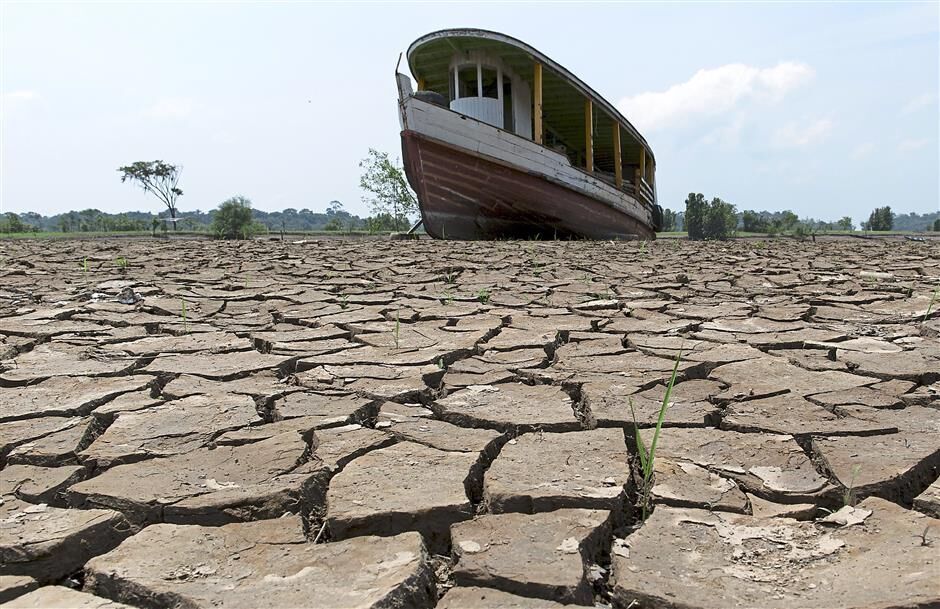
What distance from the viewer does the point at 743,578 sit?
1036 millimetres

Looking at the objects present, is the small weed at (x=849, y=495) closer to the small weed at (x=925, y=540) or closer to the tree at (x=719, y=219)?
the small weed at (x=925, y=540)

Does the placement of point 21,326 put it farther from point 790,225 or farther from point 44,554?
point 790,225

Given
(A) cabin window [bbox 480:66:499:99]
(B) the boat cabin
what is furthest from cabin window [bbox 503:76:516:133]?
(A) cabin window [bbox 480:66:499:99]

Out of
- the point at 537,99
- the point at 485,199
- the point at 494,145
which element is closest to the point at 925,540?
the point at 494,145

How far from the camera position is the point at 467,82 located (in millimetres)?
10312

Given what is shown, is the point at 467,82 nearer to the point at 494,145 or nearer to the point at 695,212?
the point at 494,145

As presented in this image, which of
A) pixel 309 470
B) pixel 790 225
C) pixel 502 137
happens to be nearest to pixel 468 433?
pixel 309 470

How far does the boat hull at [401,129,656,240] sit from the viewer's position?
30.8 feet

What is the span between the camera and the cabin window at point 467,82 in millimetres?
10031

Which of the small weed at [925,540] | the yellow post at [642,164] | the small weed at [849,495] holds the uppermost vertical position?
the yellow post at [642,164]

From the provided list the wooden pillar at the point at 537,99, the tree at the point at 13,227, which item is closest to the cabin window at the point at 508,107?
the wooden pillar at the point at 537,99

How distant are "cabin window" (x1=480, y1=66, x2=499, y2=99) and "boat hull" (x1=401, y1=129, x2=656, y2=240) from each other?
1524mm

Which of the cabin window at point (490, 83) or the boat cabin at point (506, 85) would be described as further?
the cabin window at point (490, 83)

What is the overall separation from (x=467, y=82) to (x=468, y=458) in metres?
9.62
